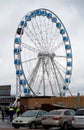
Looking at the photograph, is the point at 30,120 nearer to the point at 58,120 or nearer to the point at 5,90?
the point at 58,120

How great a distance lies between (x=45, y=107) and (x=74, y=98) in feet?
40.2

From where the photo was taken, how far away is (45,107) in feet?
132

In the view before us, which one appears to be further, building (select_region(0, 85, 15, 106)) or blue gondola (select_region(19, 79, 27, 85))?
building (select_region(0, 85, 15, 106))

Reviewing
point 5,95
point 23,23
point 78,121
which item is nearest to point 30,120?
point 78,121

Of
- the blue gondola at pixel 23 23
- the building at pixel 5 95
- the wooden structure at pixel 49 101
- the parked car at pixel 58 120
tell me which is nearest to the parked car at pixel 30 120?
the parked car at pixel 58 120

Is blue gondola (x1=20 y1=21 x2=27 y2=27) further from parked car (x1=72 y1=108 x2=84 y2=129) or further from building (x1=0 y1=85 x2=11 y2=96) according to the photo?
building (x1=0 y1=85 x2=11 y2=96)

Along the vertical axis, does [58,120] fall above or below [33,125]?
above

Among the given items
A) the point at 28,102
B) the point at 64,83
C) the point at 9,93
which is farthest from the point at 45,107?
the point at 9,93

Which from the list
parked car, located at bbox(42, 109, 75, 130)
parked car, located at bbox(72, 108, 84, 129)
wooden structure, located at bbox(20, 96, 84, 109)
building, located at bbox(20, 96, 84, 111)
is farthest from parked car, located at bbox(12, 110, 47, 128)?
wooden structure, located at bbox(20, 96, 84, 109)

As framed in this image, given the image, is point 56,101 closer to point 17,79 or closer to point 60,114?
point 17,79

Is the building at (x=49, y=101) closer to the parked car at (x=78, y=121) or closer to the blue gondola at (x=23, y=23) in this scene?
the blue gondola at (x=23, y=23)

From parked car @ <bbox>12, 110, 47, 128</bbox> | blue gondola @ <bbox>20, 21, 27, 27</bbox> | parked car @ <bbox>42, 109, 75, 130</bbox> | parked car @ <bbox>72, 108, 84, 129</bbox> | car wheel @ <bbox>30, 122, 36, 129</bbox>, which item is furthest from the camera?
blue gondola @ <bbox>20, 21, 27, 27</bbox>

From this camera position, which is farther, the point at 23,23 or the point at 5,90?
the point at 5,90

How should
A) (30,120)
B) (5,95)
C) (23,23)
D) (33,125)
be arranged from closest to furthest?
(30,120)
(33,125)
(23,23)
(5,95)
